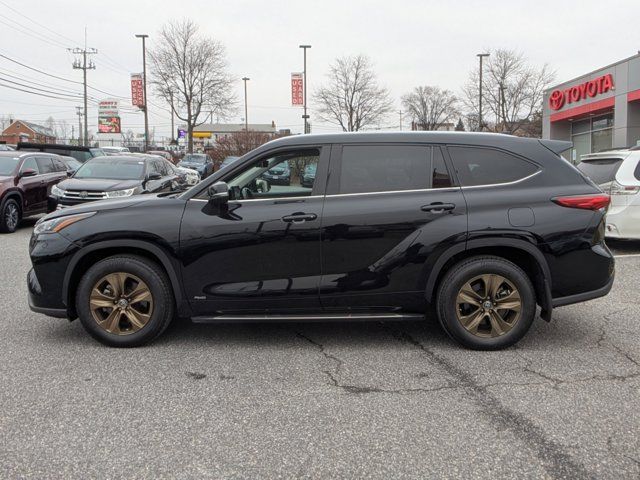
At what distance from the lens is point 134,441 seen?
2990 millimetres

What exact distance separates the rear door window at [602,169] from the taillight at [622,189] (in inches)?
5.0

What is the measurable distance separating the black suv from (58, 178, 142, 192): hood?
280 inches

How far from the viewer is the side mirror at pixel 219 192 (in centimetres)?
423

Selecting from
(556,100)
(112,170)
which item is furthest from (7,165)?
(556,100)

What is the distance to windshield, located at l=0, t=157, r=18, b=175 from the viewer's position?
11.8m

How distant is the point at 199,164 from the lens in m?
32.9

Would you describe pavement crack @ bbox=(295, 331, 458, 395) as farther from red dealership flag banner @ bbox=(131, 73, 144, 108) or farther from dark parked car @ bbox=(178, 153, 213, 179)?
red dealership flag banner @ bbox=(131, 73, 144, 108)

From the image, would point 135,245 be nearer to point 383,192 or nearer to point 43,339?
point 43,339

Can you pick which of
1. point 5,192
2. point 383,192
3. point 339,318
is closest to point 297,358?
point 339,318

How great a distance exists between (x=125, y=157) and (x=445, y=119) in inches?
2190

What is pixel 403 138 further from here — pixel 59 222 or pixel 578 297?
pixel 59 222

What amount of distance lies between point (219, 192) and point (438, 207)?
1.70 m

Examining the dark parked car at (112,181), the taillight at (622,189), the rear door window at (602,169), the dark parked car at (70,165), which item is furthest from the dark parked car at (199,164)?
the taillight at (622,189)

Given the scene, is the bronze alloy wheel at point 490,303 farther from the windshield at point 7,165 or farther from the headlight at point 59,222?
the windshield at point 7,165
